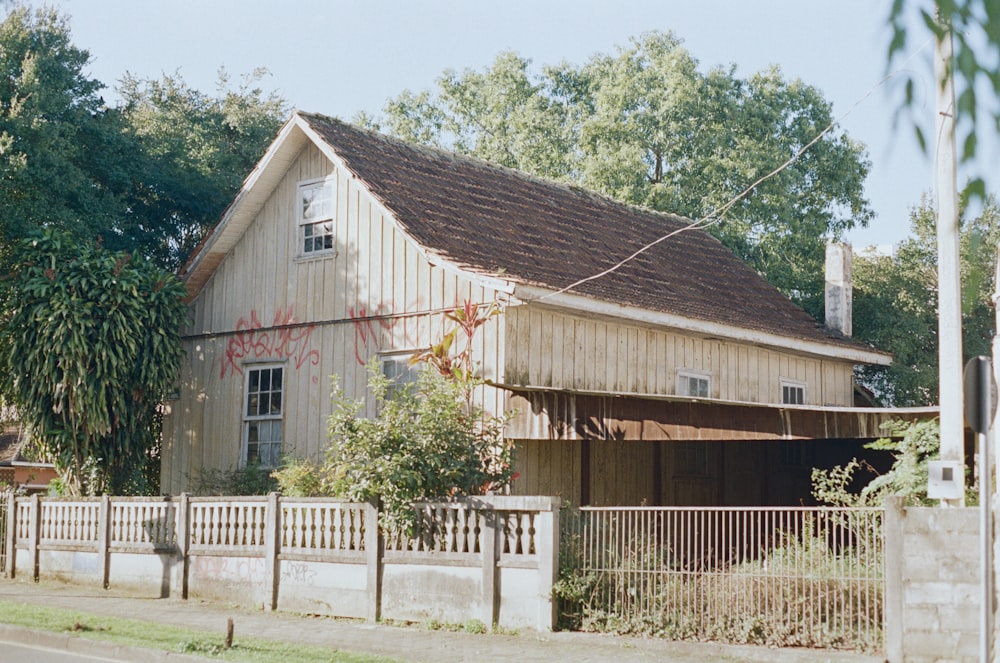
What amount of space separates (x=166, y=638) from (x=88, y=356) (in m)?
7.91

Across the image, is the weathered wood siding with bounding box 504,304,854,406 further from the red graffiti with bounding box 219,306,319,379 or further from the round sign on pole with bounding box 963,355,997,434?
the round sign on pole with bounding box 963,355,997,434

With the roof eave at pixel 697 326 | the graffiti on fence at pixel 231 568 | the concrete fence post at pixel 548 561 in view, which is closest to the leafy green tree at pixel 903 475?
the concrete fence post at pixel 548 561

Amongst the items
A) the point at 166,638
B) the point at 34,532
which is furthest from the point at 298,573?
the point at 34,532

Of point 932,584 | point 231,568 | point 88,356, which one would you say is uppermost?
point 88,356

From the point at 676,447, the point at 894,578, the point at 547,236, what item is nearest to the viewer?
the point at 894,578

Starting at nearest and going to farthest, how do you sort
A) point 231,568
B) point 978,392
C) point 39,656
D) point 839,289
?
point 978,392
point 39,656
point 231,568
point 839,289

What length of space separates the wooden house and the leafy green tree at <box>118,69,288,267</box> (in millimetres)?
8151

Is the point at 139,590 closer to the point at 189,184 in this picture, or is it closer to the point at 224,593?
the point at 224,593

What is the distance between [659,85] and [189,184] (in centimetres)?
1512

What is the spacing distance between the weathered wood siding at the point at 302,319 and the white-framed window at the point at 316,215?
0.52 feet

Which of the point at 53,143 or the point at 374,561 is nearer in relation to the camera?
the point at 374,561

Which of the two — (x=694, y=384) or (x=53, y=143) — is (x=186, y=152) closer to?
(x=53, y=143)

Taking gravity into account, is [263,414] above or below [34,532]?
above

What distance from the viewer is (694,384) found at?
802 inches
